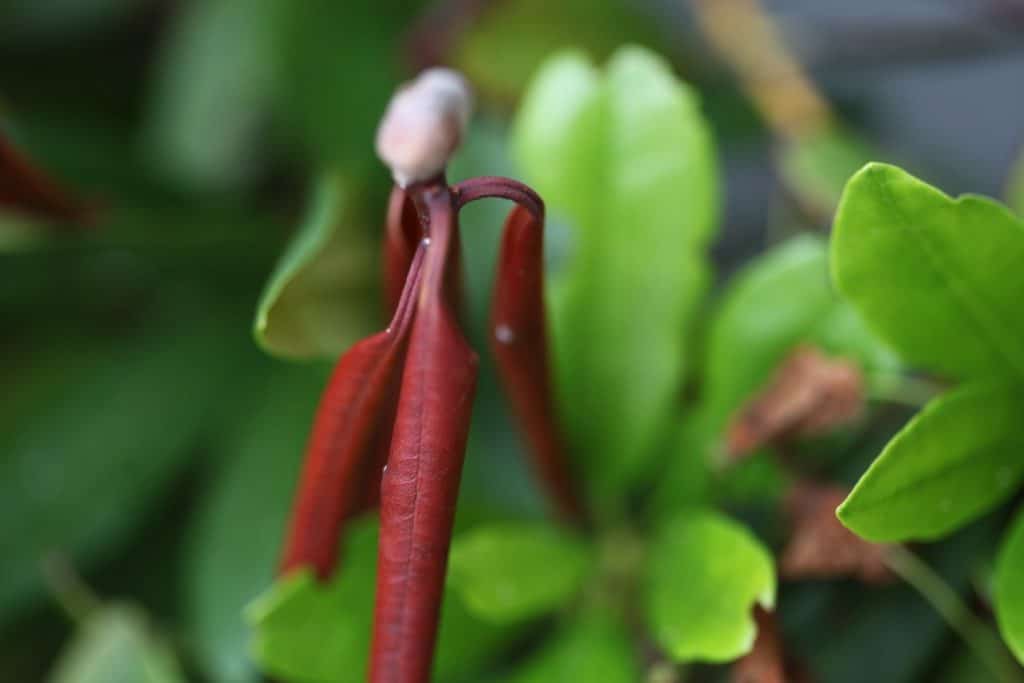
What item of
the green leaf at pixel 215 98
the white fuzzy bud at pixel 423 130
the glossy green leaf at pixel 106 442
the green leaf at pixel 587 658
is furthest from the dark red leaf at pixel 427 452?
the green leaf at pixel 215 98

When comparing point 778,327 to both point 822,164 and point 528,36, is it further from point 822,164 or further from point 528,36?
point 528,36

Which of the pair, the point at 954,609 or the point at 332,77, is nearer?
the point at 954,609

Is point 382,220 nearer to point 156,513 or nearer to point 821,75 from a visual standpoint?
point 156,513

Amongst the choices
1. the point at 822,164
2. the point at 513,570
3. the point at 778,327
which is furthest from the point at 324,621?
the point at 822,164

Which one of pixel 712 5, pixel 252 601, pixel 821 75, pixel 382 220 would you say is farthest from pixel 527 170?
pixel 821 75

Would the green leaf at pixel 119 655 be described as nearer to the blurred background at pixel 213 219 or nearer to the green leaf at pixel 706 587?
the blurred background at pixel 213 219
